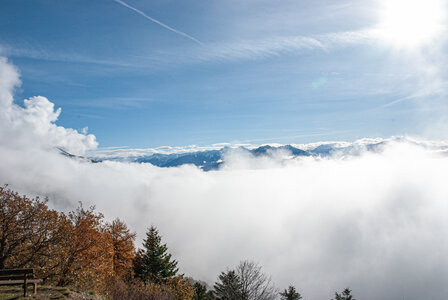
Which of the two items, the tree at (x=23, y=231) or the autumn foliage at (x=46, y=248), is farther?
the tree at (x=23, y=231)

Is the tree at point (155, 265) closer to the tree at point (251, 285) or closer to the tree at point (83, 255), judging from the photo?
the tree at point (83, 255)

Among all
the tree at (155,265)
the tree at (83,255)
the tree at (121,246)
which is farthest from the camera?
the tree at (155,265)

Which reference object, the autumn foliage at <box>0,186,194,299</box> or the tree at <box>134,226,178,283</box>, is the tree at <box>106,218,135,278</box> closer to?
the tree at <box>134,226,178,283</box>

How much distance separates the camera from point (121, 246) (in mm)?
49031

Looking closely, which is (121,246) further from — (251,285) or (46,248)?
(251,285)

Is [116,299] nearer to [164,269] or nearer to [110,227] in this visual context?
[164,269]

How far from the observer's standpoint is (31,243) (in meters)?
26.5

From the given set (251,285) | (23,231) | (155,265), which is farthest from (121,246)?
(251,285)

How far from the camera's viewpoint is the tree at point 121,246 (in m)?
46.0

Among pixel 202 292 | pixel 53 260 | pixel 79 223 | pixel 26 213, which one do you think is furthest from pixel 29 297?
pixel 202 292

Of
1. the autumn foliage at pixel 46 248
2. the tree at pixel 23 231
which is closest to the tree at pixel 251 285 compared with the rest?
the autumn foliage at pixel 46 248

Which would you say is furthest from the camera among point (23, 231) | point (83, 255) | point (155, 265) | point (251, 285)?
point (155, 265)

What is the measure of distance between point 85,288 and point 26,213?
9.70m

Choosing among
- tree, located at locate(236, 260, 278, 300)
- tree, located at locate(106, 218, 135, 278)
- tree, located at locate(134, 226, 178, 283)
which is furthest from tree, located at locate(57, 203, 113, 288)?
tree, located at locate(236, 260, 278, 300)
